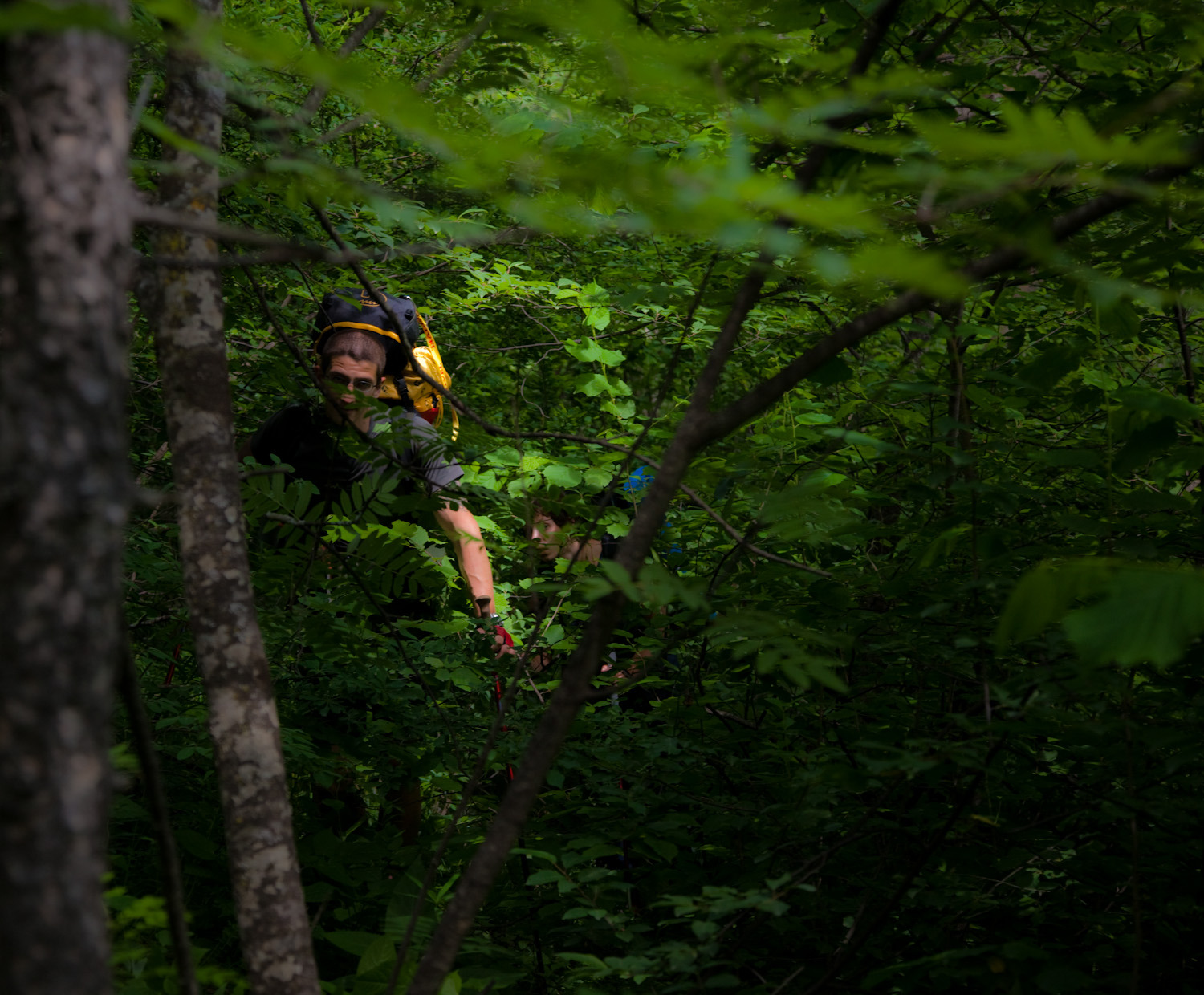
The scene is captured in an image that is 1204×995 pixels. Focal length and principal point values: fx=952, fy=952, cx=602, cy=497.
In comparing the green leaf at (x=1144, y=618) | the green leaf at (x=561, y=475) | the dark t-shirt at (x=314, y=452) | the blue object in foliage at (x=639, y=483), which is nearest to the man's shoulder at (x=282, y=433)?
Answer: the dark t-shirt at (x=314, y=452)

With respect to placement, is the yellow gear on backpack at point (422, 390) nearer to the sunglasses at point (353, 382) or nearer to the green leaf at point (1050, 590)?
the sunglasses at point (353, 382)

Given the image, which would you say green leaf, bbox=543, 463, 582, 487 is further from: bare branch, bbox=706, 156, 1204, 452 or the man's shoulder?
bare branch, bbox=706, 156, 1204, 452

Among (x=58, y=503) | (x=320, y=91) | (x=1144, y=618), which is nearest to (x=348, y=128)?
(x=320, y=91)

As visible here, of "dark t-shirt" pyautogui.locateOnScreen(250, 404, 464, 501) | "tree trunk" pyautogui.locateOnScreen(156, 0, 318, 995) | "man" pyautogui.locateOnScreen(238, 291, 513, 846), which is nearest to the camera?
"tree trunk" pyautogui.locateOnScreen(156, 0, 318, 995)

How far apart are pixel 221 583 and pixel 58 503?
2.62 ft

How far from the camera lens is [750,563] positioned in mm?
2762

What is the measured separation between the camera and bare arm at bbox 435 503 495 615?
119 inches

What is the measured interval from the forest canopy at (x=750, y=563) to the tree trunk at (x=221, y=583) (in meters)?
0.02

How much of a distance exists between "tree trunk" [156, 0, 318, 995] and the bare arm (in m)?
1.39

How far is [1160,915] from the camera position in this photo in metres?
1.92

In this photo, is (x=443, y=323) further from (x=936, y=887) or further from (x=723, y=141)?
(x=936, y=887)

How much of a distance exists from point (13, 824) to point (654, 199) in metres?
0.86

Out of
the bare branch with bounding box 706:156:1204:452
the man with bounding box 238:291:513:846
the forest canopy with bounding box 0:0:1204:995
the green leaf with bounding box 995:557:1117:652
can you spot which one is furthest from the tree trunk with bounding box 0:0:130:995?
the man with bounding box 238:291:513:846

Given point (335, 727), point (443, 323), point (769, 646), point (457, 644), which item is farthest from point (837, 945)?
point (443, 323)
